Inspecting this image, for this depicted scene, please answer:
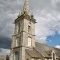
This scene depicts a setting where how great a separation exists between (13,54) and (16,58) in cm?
177

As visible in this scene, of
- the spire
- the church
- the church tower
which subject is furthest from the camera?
the spire

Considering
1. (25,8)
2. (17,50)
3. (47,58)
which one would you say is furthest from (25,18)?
(47,58)

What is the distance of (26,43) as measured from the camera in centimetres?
4303

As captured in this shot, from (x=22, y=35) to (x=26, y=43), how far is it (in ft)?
8.14

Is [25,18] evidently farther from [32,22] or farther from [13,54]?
[13,54]

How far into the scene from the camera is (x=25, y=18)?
149 feet

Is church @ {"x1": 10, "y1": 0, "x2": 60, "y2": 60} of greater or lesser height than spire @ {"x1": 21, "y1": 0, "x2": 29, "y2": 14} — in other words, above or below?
below

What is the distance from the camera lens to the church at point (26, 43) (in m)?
41.6

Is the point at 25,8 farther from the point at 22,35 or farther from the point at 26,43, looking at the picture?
the point at 26,43

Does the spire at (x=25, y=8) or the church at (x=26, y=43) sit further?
the spire at (x=25, y=8)

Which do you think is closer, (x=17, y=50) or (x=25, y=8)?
(x=17, y=50)

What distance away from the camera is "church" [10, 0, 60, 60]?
136 feet

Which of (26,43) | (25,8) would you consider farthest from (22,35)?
(25,8)

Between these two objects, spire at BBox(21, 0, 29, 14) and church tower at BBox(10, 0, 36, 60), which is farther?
spire at BBox(21, 0, 29, 14)
